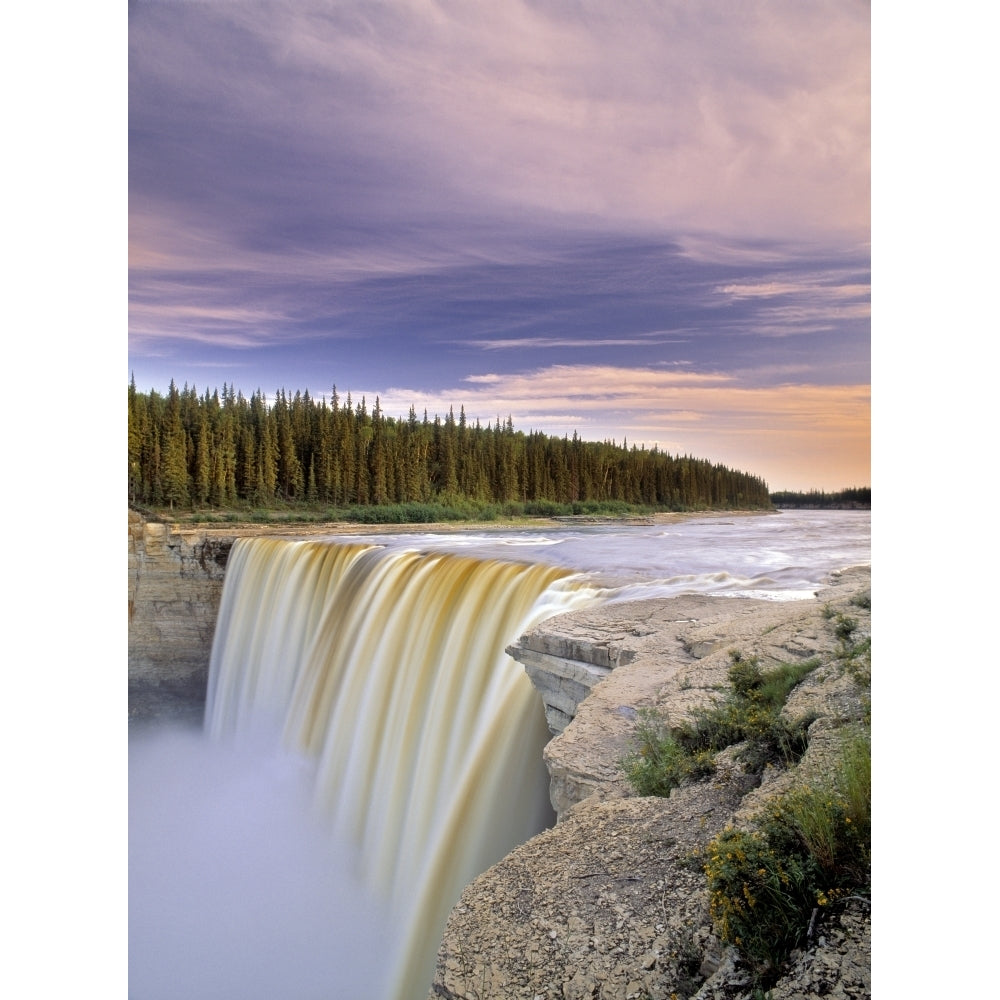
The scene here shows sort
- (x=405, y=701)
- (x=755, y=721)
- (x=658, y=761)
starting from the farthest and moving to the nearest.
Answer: (x=405, y=701) < (x=658, y=761) < (x=755, y=721)

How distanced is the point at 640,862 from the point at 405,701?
1686 millimetres

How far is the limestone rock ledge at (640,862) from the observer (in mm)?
1688

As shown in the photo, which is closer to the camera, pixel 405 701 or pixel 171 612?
pixel 405 701

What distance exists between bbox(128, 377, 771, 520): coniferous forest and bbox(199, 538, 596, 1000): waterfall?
0.86ft

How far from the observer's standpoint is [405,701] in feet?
11.3

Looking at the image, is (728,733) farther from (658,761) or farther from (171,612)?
(171,612)

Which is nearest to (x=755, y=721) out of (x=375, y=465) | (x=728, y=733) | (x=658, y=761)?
(x=728, y=733)

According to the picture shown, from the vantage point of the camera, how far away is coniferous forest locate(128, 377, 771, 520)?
3055mm

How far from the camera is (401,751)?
335 centimetres
